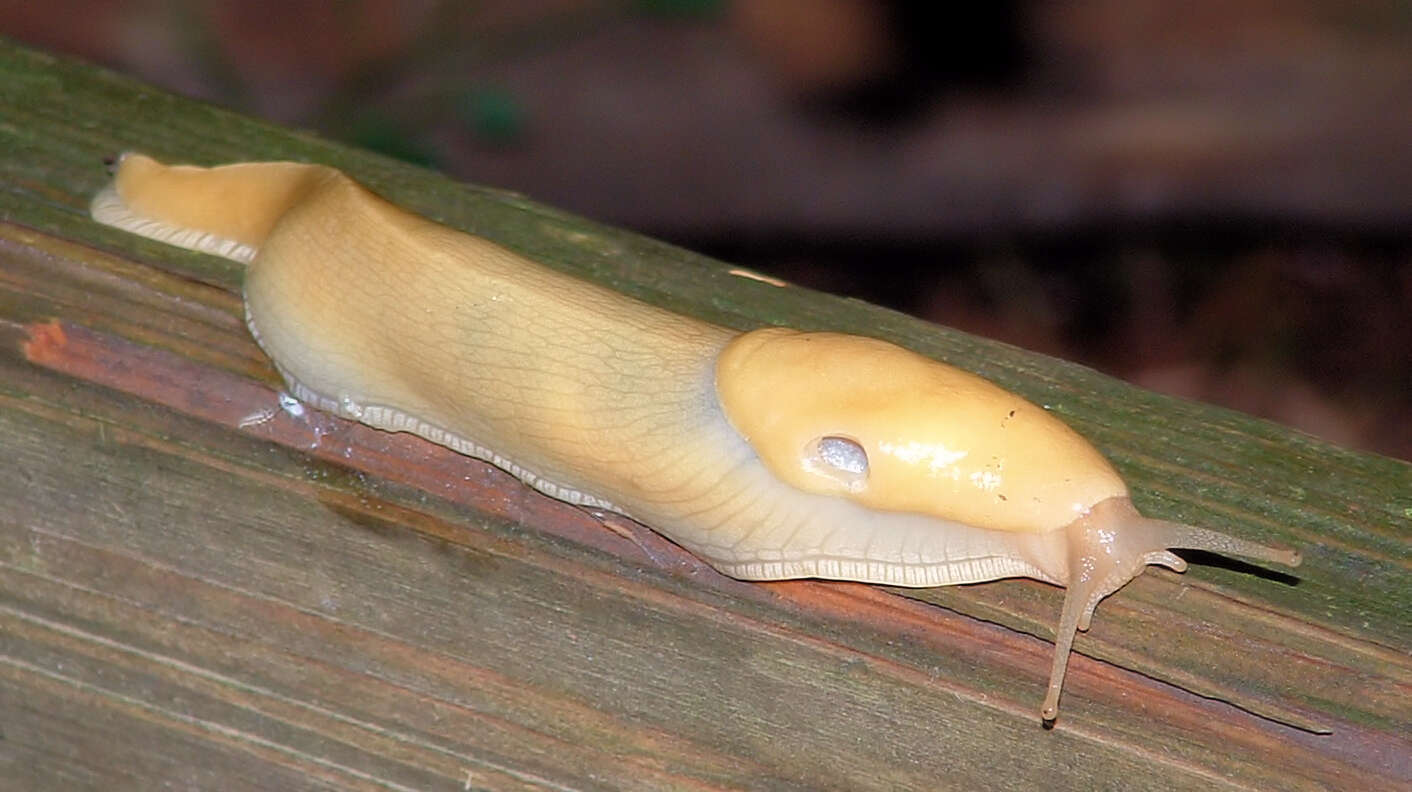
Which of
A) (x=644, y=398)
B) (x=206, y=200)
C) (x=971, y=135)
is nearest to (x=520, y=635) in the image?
(x=644, y=398)

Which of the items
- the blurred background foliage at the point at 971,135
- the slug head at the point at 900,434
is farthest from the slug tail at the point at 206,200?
the blurred background foliage at the point at 971,135

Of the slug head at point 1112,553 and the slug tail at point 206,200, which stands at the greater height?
the slug tail at point 206,200

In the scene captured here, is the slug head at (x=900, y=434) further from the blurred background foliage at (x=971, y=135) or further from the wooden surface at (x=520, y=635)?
the blurred background foliage at (x=971, y=135)

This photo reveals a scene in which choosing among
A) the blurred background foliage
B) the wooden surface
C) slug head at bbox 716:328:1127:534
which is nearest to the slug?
slug head at bbox 716:328:1127:534

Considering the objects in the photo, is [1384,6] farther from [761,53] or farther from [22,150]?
[22,150]

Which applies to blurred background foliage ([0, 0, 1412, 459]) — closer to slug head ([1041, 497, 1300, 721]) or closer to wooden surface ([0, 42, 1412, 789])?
wooden surface ([0, 42, 1412, 789])

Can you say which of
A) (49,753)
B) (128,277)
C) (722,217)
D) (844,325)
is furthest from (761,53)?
(49,753)

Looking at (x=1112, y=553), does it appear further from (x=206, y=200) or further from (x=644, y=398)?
(x=206, y=200)
